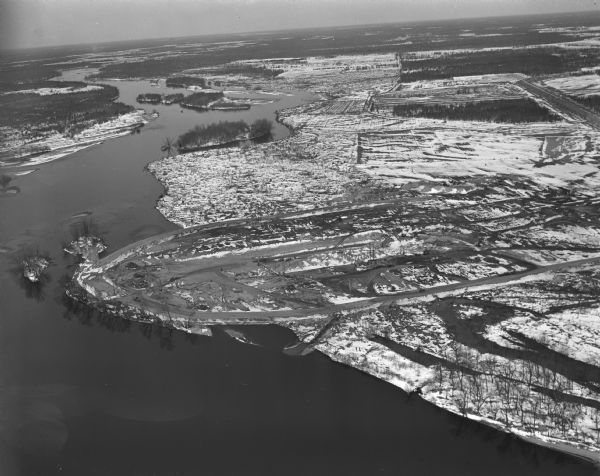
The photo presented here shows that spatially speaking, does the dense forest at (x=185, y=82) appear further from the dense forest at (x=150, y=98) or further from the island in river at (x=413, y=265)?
the island in river at (x=413, y=265)

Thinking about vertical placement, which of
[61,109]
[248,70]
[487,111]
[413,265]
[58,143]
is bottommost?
[413,265]

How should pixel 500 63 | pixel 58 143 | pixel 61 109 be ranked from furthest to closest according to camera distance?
1. pixel 500 63
2. pixel 61 109
3. pixel 58 143

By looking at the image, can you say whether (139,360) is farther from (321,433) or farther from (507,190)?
(507,190)

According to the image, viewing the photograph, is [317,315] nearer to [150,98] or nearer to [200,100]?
[200,100]

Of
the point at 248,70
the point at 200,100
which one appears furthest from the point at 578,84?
the point at 248,70

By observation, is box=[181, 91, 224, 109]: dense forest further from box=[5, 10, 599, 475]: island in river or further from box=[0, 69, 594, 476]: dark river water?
box=[0, 69, 594, 476]: dark river water

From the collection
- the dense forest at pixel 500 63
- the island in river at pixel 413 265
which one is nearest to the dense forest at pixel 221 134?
the island in river at pixel 413 265

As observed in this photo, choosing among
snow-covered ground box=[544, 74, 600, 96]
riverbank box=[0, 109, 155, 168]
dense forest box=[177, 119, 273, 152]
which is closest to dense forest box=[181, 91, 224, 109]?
riverbank box=[0, 109, 155, 168]
